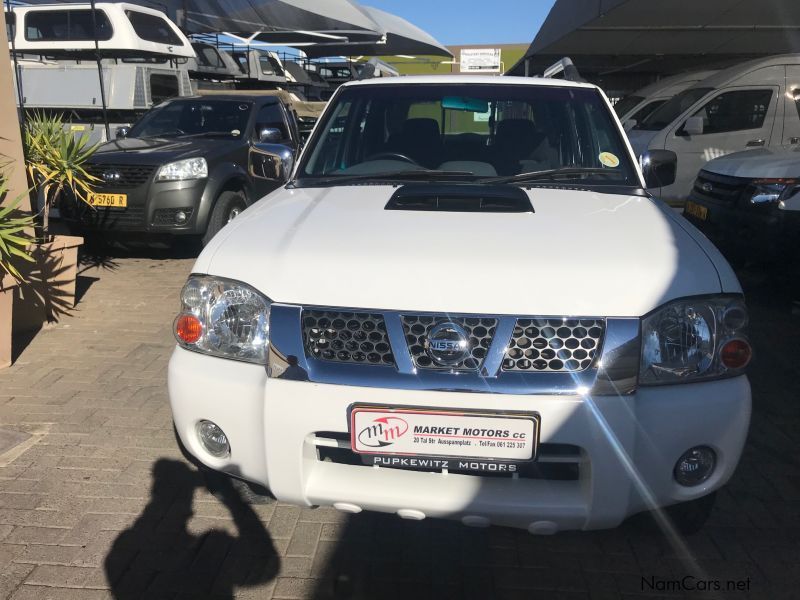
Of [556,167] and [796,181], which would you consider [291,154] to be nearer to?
[556,167]

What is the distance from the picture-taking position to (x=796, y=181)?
5.57 m

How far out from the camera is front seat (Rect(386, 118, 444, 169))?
11.9ft

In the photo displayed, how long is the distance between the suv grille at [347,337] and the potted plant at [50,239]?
3.66m

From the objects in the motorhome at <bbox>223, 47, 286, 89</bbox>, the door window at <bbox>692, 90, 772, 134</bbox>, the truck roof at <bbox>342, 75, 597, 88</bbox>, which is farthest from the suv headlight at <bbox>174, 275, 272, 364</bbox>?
the motorhome at <bbox>223, 47, 286, 89</bbox>

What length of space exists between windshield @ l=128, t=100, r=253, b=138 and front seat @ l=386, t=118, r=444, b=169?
4.76 metres

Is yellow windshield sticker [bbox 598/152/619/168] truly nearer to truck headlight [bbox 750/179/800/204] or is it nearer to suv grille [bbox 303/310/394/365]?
suv grille [bbox 303/310/394/365]

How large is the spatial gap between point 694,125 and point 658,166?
6056 millimetres

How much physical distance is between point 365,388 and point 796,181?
4.88m

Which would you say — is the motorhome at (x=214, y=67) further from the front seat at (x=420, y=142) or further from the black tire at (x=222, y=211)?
the front seat at (x=420, y=142)

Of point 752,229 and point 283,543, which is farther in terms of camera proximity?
point 752,229

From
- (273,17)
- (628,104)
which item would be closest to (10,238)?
(628,104)

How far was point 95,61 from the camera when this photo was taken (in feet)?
41.4

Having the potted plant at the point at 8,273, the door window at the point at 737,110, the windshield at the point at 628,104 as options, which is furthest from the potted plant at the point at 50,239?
the windshield at the point at 628,104

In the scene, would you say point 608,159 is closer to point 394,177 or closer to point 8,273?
point 394,177
